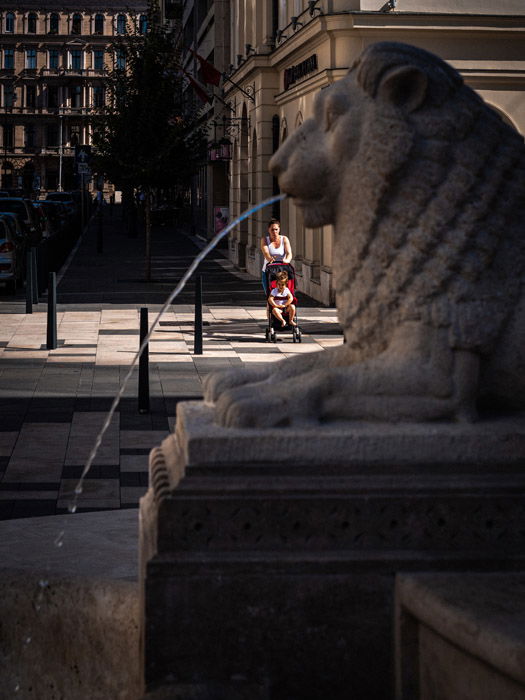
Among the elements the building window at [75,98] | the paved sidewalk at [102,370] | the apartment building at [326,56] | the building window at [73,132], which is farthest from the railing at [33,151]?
the paved sidewalk at [102,370]

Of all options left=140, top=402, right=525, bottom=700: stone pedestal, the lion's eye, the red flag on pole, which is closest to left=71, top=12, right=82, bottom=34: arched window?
the red flag on pole

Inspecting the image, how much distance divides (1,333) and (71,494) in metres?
11.0

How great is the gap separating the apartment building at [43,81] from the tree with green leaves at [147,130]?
4105 inches

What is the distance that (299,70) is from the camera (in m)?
28.1

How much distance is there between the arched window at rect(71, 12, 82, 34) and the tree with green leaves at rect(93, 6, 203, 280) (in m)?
109

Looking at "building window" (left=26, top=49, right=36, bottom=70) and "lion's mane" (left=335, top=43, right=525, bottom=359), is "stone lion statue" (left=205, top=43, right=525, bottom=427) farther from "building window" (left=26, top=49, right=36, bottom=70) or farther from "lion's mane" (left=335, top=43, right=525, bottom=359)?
"building window" (left=26, top=49, right=36, bottom=70)

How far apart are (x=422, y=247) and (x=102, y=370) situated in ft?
36.5

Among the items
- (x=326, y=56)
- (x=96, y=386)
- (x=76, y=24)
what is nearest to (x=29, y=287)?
(x=326, y=56)

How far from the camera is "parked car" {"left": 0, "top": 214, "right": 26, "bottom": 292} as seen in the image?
1062 inches

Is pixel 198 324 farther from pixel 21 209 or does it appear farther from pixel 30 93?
pixel 30 93

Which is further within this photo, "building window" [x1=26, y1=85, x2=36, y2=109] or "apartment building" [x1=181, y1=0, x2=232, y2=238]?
"building window" [x1=26, y1=85, x2=36, y2=109]

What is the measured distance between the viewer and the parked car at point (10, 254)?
26969mm

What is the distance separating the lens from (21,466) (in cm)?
973

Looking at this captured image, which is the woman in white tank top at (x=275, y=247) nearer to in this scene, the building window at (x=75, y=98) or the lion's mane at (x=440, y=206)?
the lion's mane at (x=440, y=206)
